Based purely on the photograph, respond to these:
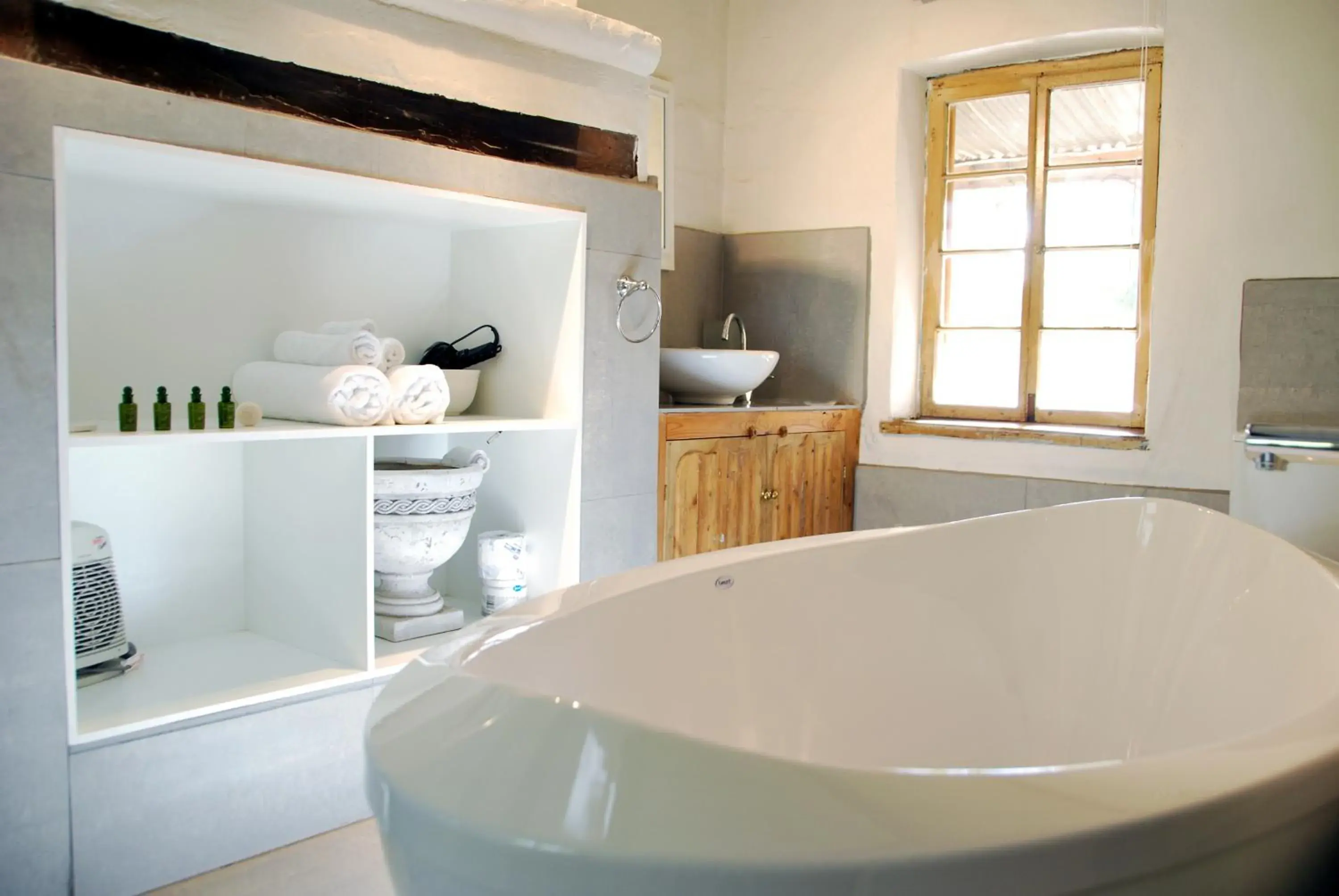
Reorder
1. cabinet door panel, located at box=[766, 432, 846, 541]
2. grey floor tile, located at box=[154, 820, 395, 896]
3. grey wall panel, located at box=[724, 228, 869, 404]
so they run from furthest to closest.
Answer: grey wall panel, located at box=[724, 228, 869, 404], cabinet door panel, located at box=[766, 432, 846, 541], grey floor tile, located at box=[154, 820, 395, 896]

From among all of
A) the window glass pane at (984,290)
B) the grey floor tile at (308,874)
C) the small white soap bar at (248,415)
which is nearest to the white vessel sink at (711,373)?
the window glass pane at (984,290)

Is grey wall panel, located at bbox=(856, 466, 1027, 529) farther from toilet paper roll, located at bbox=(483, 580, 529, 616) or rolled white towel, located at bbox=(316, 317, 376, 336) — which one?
rolled white towel, located at bbox=(316, 317, 376, 336)

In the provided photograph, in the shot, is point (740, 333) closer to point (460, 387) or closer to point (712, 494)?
point (712, 494)

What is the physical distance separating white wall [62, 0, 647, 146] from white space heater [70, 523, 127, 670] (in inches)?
35.7

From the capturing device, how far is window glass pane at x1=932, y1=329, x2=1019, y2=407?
3598mm

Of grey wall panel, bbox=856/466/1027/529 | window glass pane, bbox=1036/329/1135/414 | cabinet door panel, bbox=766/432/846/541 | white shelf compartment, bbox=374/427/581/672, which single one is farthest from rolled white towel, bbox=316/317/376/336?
window glass pane, bbox=1036/329/1135/414

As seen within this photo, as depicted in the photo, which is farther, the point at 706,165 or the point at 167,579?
the point at 706,165

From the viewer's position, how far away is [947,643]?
6.78 ft

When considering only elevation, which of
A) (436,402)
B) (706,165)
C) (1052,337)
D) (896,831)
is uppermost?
(706,165)

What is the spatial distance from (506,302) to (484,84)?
0.55 metres

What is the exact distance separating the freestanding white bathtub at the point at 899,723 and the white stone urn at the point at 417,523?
82 cm

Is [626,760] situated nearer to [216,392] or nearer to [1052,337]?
[216,392]

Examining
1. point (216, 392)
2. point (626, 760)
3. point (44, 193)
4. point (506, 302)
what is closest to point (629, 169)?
point (506, 302)

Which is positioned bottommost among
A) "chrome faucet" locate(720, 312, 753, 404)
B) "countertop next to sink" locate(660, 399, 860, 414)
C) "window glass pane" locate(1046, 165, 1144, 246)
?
"countertop next to sink" locate(660, 399, 860, 414)
